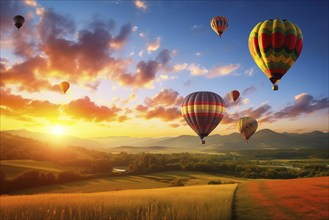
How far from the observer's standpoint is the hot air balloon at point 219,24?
60844mm

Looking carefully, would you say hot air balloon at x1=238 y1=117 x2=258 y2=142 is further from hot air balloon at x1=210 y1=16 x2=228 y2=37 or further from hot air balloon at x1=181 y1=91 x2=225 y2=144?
hot air balloon at x1=181 y1=91 x2=225 y2=144

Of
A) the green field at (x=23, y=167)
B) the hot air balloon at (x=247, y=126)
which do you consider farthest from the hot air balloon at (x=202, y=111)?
the green field at (x=23, y=167)

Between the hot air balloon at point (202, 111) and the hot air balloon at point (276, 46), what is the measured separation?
10.7 meters

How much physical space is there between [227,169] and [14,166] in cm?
6871

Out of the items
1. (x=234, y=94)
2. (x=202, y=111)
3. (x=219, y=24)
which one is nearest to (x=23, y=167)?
(x=234, y=94)

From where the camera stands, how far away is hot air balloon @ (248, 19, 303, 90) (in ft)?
128

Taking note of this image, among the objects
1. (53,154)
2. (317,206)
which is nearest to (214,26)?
(317,206)

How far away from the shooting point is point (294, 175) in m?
109

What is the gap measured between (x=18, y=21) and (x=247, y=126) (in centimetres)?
5560

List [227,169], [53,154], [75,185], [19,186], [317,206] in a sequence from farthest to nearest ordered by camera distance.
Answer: [53,154] < [227,169] < [75,185] < [19,186] < [317,206]

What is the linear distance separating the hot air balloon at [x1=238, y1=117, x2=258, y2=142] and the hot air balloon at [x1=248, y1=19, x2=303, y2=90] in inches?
1770

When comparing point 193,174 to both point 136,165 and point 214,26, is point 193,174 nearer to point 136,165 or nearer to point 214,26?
point 136,165

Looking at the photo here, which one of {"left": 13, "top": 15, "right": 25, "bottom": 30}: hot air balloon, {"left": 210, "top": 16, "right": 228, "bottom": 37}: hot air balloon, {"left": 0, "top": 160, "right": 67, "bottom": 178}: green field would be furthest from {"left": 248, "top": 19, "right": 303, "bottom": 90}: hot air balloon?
{"left": 0, "top": 160, "right": 67, "bottom": 178}: green field

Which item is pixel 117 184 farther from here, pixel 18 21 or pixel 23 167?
pixel 18 21
